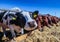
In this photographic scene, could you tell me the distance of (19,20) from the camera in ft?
12.6

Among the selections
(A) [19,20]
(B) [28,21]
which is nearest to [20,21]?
(A) [19,20]

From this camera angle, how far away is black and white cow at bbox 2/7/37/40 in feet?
12.5

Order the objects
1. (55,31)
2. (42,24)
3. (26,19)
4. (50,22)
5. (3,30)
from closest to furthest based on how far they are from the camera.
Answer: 1. (26,19)
2. (3,30)
3. (42,24)
4. (50,22)
5. (55,31)

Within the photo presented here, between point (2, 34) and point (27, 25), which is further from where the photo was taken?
point (2, 34)

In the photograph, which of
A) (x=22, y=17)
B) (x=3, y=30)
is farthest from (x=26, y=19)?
(x=3, y=30)

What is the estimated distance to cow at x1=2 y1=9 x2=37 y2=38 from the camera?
3.82 m

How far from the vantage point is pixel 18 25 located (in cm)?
392

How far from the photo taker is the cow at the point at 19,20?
12.5 ft

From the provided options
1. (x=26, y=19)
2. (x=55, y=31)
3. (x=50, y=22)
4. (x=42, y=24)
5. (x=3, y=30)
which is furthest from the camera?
(x=55, y=31)

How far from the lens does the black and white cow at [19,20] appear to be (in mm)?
3824

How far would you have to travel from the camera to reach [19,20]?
12.6 ft

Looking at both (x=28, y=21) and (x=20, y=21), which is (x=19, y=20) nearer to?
(x=20, y=21)

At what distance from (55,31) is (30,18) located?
199 cm

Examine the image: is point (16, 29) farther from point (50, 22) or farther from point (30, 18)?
point (50, 22)
